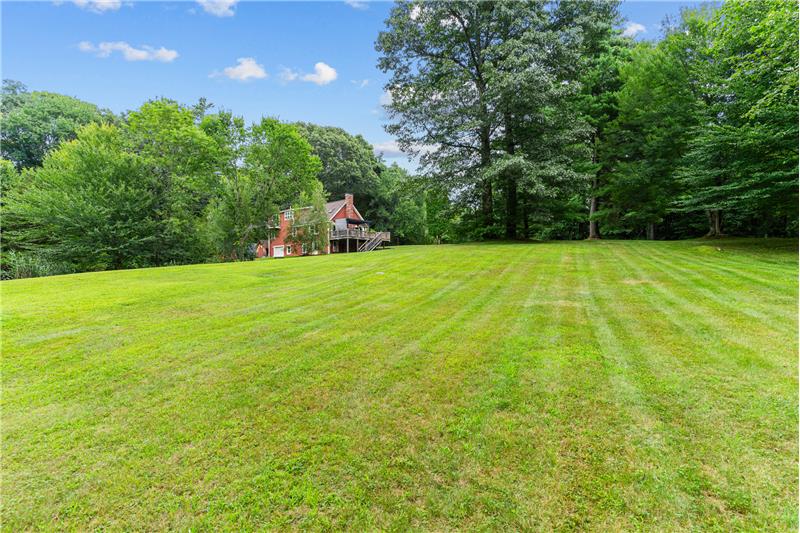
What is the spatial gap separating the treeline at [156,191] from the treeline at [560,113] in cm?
443

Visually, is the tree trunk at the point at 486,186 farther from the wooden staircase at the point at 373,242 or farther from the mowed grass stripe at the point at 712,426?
the wooden staircase at the point at 373,242

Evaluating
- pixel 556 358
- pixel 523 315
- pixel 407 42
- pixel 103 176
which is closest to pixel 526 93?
pixel 407 42

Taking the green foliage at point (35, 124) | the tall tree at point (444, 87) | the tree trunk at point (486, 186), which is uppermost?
the green foliage at point (35, 124)

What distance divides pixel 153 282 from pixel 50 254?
11.9 metres

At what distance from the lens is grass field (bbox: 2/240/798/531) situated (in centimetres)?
174

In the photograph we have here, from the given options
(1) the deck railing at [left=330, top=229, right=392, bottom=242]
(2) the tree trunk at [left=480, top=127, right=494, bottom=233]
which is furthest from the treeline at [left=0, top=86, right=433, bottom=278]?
(1) the deck railing at [left=330, top=229, right=392, bottom=242]

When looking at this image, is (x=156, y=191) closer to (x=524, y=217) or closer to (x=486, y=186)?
(x=486, y=186)

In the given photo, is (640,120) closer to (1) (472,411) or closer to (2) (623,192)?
(2) (623,192)

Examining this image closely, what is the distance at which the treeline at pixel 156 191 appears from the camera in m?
15.0

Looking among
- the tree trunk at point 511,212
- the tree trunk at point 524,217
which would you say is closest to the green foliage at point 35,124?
the tree trunk at point 511,212

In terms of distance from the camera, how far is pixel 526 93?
14203mm

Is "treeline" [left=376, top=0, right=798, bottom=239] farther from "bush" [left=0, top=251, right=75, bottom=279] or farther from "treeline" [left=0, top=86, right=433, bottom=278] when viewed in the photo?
"bush" [left=0, top=251, right=75, bottom=279]

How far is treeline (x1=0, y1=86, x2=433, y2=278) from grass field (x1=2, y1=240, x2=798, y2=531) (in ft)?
44.5

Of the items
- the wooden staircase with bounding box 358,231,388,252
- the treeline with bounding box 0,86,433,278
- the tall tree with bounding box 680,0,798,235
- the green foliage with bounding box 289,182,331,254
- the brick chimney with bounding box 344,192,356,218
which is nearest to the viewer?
the tall tree with bounding box 680,0,798,235
